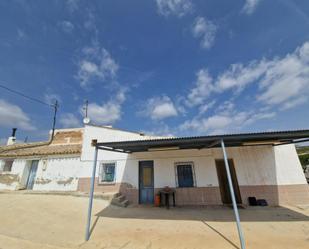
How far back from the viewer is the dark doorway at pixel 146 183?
903cm

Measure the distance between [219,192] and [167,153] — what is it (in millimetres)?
3431

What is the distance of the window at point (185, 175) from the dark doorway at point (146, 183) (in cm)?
157

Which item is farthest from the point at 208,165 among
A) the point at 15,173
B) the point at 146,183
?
the point at 15,173

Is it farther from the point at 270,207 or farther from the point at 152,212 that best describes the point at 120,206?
the point at 270,207

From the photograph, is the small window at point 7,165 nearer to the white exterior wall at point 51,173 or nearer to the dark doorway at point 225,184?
the white exterior wall at point 51,173

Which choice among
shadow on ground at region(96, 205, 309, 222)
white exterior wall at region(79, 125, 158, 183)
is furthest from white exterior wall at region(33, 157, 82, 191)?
shadow on ground at region(96, 205, 309, 222)

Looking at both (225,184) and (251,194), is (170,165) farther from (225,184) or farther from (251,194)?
(251,194)

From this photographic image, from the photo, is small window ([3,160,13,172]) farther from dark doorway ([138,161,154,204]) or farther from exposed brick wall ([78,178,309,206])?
dark doorway ([138,161,154,204])

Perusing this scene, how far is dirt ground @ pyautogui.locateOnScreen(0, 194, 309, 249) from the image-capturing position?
165 inches

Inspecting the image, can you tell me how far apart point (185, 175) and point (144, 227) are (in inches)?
166

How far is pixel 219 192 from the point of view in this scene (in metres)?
8.39

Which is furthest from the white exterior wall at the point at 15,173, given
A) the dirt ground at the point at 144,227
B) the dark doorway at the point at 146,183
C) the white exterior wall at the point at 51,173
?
the dark doorway at the point at 146,183

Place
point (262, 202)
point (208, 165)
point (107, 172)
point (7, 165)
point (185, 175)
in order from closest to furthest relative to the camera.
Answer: point (262, 202) < point (208, 165) < point (185, 175) < point (107, 172) < point (7, 165)

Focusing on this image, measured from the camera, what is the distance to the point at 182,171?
357 inches
